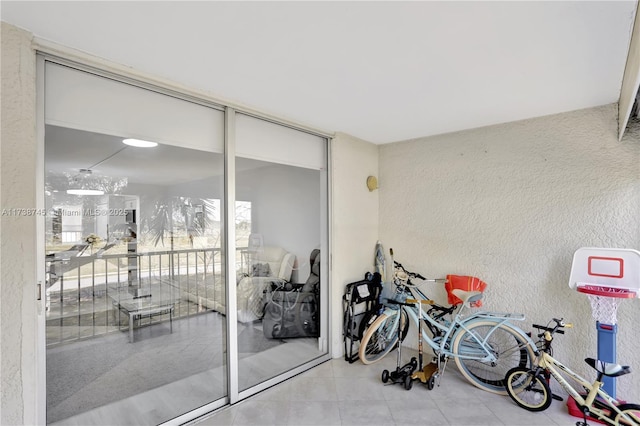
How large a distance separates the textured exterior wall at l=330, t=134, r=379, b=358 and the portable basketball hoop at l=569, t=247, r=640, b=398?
1.90 meters

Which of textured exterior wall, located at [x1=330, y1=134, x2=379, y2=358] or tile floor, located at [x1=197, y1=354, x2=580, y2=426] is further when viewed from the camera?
textured exterior wall, located at [x1=330, y1=134, x2=379, y2=358]

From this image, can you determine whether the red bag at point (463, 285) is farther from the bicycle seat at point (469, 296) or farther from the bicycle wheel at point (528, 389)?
the bicycle wheel at point (528, 389)

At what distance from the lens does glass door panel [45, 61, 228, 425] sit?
5.58 feet

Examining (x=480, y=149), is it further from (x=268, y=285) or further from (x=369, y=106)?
(x=268, y=285)

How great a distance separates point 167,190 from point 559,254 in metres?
3.13

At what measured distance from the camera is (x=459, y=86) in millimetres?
2111

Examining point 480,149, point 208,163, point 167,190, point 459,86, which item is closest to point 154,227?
point 167,190

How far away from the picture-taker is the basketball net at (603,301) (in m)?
2.16

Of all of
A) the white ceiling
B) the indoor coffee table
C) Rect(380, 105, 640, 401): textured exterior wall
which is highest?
the white ceiling

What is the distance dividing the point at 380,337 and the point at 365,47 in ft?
8.95

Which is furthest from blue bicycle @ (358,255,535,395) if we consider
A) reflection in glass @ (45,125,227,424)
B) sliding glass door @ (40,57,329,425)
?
reflection in glass @ (45,125,227,424)

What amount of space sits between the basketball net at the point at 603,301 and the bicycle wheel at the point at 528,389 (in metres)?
0.63

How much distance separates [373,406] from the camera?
7.89ft

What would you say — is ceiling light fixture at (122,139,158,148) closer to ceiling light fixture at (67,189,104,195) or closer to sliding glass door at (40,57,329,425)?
sliding glass door at (40,57,329,425)
